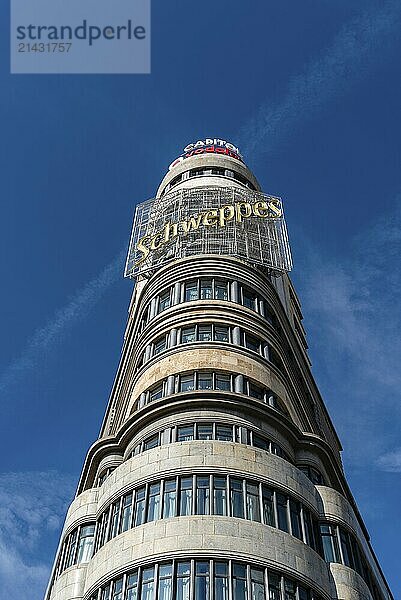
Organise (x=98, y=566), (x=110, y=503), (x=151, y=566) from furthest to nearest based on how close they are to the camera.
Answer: (x=110, y=503), (x=98, y=566), (x=151, y=566)

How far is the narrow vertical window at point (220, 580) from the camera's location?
3067 cm

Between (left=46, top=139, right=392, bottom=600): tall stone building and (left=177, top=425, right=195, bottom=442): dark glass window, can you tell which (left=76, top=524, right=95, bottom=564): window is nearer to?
(left=46, top=139, right=392, bottom=600): tall stone building

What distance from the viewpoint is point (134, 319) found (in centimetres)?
5959

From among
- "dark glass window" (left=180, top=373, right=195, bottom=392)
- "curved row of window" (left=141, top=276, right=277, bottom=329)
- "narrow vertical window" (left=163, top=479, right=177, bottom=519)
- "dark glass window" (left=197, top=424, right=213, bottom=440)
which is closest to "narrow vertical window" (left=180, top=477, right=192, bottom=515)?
"narrow vertical window" (left=163, top=479, right=177, bottom=519)

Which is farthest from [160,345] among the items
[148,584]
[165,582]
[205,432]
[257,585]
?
[257,585]

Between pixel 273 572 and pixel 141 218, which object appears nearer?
pixel 273 572

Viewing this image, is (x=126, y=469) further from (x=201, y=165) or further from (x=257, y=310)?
(x=201, y=165)

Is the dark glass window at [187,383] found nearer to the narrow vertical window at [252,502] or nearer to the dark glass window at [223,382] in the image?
the dark glass window at [223,382]

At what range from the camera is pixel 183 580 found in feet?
103

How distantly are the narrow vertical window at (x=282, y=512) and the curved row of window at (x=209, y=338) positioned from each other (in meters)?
12.5

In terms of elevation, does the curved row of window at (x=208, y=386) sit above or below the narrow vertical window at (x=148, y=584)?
above

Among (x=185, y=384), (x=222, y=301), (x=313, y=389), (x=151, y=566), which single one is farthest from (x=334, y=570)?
(x=313, y=389)

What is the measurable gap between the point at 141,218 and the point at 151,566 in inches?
1569

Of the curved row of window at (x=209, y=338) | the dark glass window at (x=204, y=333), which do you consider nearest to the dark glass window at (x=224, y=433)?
the curved row of window at (x=209, y=338)
